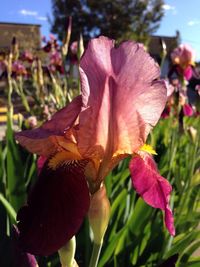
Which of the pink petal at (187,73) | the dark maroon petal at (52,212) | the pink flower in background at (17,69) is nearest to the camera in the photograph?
the dark maroon petal at (52,212)

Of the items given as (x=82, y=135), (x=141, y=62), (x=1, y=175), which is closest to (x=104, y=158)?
(x=82, y=135)

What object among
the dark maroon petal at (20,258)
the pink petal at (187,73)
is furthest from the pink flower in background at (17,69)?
the dark maroon petal at (20,258)

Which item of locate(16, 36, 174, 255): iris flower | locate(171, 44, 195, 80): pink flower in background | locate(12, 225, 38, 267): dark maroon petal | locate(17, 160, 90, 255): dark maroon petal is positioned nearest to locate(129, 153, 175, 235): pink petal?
locate(16, 36, 174, 255): iris flower

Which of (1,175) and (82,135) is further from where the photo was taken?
(1,175)

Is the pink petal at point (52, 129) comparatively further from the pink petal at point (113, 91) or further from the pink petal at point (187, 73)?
the pink petal at point (187, 73)

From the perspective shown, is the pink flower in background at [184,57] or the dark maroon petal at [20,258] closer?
the dark maroon petal at [20,258]

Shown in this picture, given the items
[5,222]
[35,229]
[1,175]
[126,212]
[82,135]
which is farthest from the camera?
[1,175]

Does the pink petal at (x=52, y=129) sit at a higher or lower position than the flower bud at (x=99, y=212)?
higher

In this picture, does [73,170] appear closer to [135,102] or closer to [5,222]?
[135,102]
